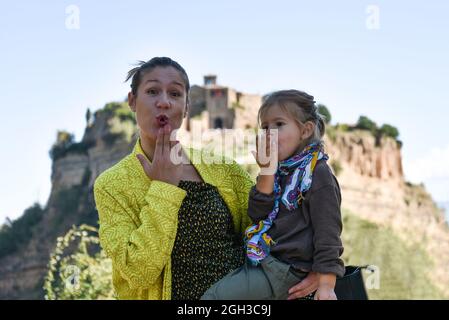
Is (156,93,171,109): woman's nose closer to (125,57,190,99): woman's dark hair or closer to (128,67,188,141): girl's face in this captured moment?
(128,67,188,141): girl's face

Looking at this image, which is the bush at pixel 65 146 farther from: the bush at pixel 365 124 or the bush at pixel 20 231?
the bush at pixel 365 124

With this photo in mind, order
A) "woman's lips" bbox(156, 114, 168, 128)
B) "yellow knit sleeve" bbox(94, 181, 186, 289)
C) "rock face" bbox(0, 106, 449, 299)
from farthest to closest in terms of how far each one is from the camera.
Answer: "rock face" bbox(0, 106, 449, 299)
"woman's lips" bbox(156, 114, 168, 128)
"yellow knit sleeve" bbox(94, 181, 186, 289)

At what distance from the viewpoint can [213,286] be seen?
11.0 ft

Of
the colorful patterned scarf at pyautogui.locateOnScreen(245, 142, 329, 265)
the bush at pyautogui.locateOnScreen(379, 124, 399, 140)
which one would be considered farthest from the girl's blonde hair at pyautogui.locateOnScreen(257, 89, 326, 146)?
the bush at pyautogui.locateOnScreen(379, 124, 399, 140)

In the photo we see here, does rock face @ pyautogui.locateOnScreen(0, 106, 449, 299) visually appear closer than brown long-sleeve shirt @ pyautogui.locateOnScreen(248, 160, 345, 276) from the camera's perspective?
No

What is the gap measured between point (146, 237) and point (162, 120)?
59 cm

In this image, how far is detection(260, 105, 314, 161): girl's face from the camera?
Result: 342 cm

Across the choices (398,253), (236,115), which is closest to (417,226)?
(398,253)

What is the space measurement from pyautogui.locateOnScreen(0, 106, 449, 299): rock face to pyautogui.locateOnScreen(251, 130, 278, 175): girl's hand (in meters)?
46.1

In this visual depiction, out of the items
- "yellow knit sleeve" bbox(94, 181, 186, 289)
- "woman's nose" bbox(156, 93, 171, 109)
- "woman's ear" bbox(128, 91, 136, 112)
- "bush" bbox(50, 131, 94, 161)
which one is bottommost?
"yellow knit sleeve" bbox(94, 181, 186, 289)

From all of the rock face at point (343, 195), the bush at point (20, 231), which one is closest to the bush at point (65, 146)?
the rock face at point (343, 195)

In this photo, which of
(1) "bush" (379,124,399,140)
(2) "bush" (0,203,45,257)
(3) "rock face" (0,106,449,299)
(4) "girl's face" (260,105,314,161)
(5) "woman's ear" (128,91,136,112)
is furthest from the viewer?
(1) "bush" (379,124,399,140)

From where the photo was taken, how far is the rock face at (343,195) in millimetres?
51250
